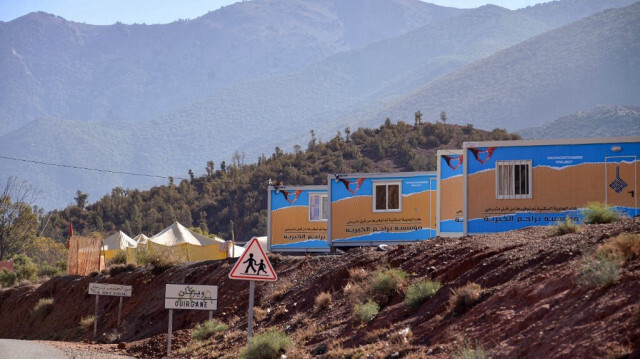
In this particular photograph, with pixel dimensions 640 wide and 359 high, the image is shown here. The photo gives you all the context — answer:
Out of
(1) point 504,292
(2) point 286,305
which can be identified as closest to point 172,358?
(2) point 286,305

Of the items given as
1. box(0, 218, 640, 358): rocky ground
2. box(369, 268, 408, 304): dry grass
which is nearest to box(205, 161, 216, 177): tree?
box(0, 218, 640, 358): rocky ground

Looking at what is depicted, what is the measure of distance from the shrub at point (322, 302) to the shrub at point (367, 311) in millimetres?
2698

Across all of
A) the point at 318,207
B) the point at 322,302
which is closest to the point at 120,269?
the point at 318,207

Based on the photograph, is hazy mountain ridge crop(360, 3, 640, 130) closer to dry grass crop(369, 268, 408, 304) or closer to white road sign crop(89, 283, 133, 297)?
white road sign crop(89, 283, 133, 297)

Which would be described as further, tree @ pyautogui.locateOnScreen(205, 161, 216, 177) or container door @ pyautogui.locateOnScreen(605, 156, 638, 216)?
tree @ pyautogui.locateOnScreen(205, 161, 216, 177)

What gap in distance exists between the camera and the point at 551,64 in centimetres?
19475

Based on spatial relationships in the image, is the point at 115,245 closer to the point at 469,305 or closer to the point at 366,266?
the point at 366,266

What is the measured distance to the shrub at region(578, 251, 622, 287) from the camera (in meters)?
11.3

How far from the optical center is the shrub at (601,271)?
11.3 metres

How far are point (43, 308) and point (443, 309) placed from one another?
84.1 feet

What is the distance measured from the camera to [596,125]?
413ft

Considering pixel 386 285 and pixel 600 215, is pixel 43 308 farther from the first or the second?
pixel 600 215

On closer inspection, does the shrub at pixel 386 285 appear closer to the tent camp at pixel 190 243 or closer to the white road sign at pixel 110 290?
the white road sign at pixel 110 290

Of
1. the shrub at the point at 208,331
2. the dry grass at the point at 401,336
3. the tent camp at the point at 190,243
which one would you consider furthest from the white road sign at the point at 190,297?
the tent camp at the point at 190,243
